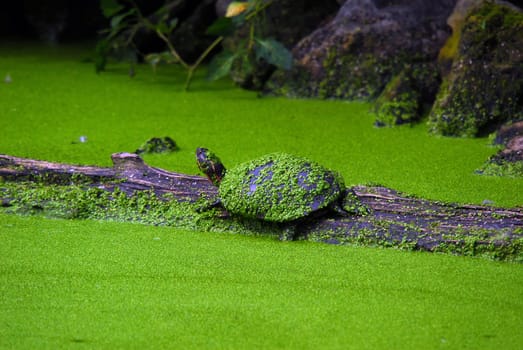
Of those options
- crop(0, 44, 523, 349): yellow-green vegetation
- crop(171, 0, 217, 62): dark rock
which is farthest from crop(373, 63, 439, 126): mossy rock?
crop(171, 0, 217, 62): dark rock

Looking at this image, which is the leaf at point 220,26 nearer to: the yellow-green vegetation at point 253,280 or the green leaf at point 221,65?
the green leaf at point 221,65

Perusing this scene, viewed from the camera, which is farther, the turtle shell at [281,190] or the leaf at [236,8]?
the leaf at [236,8]

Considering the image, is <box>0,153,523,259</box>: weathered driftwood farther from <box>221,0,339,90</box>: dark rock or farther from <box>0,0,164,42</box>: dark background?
<box>0,0,164,42</box>: dark background

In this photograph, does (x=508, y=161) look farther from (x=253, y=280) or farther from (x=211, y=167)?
(x=253, y=280)

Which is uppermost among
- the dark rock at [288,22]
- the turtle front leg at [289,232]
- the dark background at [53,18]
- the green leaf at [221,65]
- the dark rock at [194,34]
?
the turtle front leg at [289,232]

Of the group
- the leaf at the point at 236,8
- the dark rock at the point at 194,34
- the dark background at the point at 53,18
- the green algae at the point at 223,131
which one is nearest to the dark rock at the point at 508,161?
the green algae at the point at 223,131

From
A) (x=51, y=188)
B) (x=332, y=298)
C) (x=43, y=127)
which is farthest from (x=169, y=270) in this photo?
(x=43, y=127)
